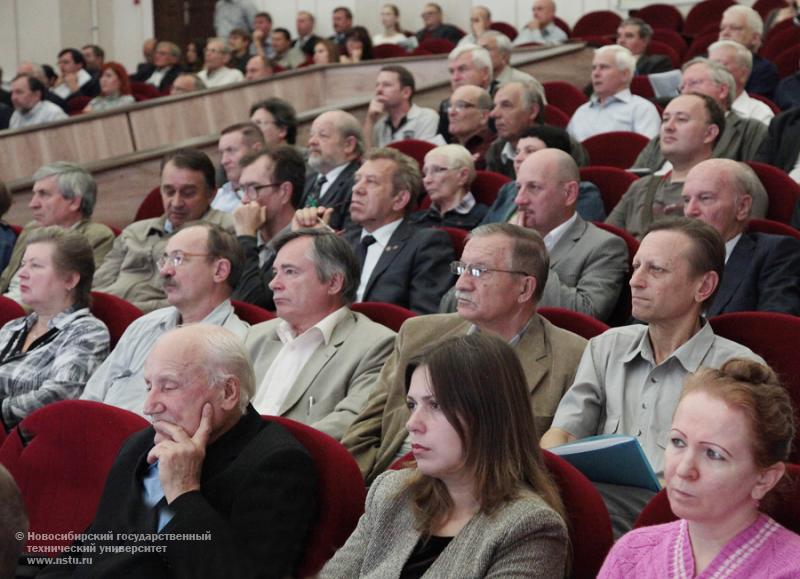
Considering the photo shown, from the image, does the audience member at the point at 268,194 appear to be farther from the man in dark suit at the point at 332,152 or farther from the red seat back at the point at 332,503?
the red seat back at the point at 332,503

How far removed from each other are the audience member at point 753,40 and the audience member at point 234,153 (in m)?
2.54

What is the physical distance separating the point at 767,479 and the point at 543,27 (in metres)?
7.71

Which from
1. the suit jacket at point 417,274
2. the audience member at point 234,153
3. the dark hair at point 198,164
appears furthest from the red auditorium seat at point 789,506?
the audience member at point 234,153

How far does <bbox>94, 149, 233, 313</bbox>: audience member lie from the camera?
401cm

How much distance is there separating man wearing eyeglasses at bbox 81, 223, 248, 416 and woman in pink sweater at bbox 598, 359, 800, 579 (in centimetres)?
160

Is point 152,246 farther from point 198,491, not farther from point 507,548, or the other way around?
point 507,548

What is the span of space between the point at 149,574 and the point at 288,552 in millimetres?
231

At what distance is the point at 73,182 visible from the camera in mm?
4363

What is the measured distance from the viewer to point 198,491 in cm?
210

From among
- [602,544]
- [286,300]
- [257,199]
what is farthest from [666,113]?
[602,544]

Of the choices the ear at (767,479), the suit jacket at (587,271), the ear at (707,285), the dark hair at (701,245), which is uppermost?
the dark hair at (701,245)

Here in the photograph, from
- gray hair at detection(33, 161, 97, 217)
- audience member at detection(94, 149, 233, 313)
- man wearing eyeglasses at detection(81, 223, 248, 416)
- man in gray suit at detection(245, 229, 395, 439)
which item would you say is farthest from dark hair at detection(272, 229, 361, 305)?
gray hair at detection(33, 161, 97, 217)

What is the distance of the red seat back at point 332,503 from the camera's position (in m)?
2.12

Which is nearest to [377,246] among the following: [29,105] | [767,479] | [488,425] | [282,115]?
[282,115]
